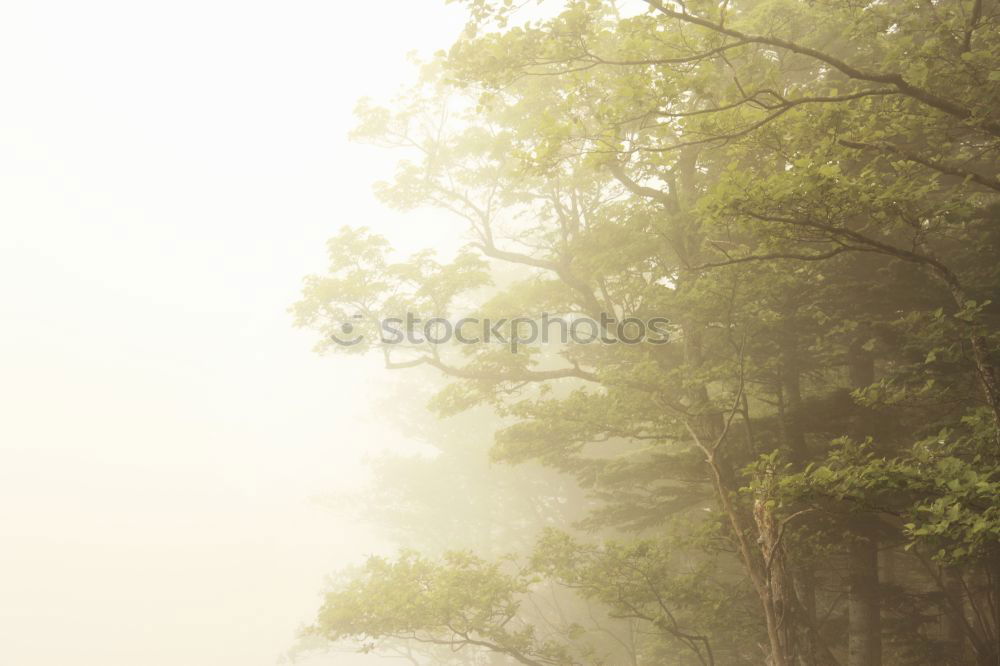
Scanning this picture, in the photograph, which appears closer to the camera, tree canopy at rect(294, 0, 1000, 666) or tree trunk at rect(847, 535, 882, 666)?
tree canopy at rect(294, 0, 1000, 666)

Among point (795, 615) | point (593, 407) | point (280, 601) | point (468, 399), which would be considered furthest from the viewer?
point (280, 601)

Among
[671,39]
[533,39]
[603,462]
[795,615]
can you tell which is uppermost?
[533,39]

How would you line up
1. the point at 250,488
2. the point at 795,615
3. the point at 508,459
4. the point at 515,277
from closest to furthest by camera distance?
the point at 795,615 < the point at 508,459 < the point at 515,277 < the point at 250,488

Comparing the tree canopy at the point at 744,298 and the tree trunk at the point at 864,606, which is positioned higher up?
the tree canopy at the point at 744,298

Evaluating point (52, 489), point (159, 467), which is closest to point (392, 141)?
point (52, 489)

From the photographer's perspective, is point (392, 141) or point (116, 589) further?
point (116, 589)

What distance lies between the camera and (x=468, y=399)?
11.7 m

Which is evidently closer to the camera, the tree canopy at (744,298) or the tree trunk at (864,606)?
the tree canopy at (744,298)

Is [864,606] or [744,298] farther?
[864,606]

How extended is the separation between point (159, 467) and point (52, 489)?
68.7 ft

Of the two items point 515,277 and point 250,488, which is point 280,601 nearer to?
point 250,488

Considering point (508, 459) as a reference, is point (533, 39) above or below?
above

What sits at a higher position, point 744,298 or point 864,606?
point 744,298

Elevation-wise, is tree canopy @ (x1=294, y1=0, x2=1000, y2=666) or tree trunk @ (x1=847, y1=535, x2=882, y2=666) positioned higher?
tree canopy @ (x1=294, y1=0, x2=1000, y2=666)
